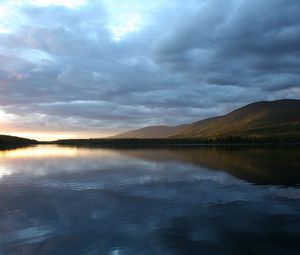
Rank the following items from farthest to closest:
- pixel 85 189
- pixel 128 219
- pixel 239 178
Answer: pixel 239 178, pixel 85 189, pixel 128 219

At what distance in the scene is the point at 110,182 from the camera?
62750 mm

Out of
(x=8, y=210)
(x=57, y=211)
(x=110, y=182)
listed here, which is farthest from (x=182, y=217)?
(x=110, y=182)

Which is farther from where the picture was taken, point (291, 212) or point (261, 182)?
point (261, 182)

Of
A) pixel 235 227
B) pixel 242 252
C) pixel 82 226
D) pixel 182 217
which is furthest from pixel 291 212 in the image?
pixel 82 226

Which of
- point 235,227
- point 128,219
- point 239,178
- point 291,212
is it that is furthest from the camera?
point 239,178

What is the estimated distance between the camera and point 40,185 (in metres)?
59.9

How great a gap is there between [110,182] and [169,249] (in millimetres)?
37165

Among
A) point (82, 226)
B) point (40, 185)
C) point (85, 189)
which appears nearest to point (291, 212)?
point (82, 226)

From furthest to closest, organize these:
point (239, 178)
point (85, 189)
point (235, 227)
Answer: point (239, 178)
point (85, 189)
point (235, 227)

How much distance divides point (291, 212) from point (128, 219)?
651 inches

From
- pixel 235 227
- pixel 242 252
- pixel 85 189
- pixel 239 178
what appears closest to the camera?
pixel 242 252

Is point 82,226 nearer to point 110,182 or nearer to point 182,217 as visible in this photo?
point 182,217

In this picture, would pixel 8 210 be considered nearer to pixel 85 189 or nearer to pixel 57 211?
pixel 57 211

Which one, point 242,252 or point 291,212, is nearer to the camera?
point 242,252
